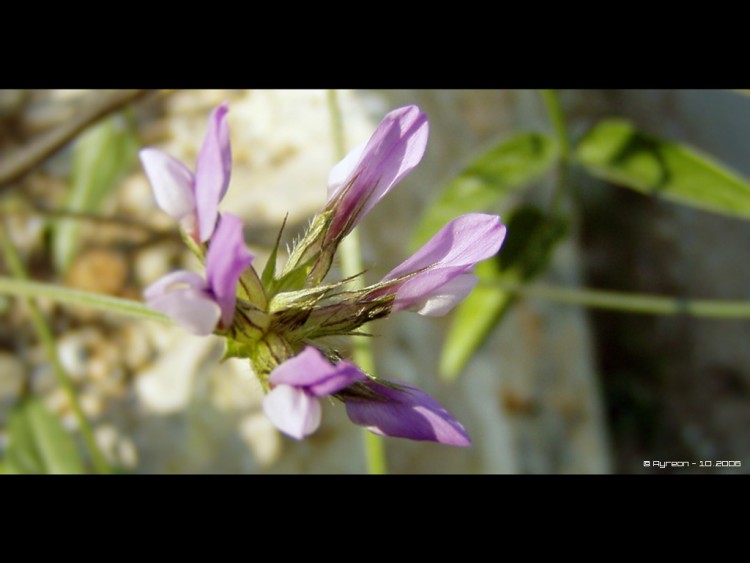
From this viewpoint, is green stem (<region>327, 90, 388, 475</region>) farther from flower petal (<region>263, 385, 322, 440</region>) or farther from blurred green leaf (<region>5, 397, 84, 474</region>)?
blurred green leaf (<region>5, 397, 84, 474</region>)

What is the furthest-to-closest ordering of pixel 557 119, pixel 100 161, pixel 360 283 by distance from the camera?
1. pixel 100 161
2. pixel 557 119
3. pixel 360 283

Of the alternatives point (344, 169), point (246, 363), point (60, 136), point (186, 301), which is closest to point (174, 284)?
point (186, 301)

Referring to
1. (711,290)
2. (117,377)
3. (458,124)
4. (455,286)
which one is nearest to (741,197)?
(455,286)

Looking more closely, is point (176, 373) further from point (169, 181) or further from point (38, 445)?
point (169, 181)

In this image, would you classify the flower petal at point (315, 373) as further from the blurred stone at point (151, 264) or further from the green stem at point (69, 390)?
the blurred stone at point (151, 264)

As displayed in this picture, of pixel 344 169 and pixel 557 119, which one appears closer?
pixel 344 169
